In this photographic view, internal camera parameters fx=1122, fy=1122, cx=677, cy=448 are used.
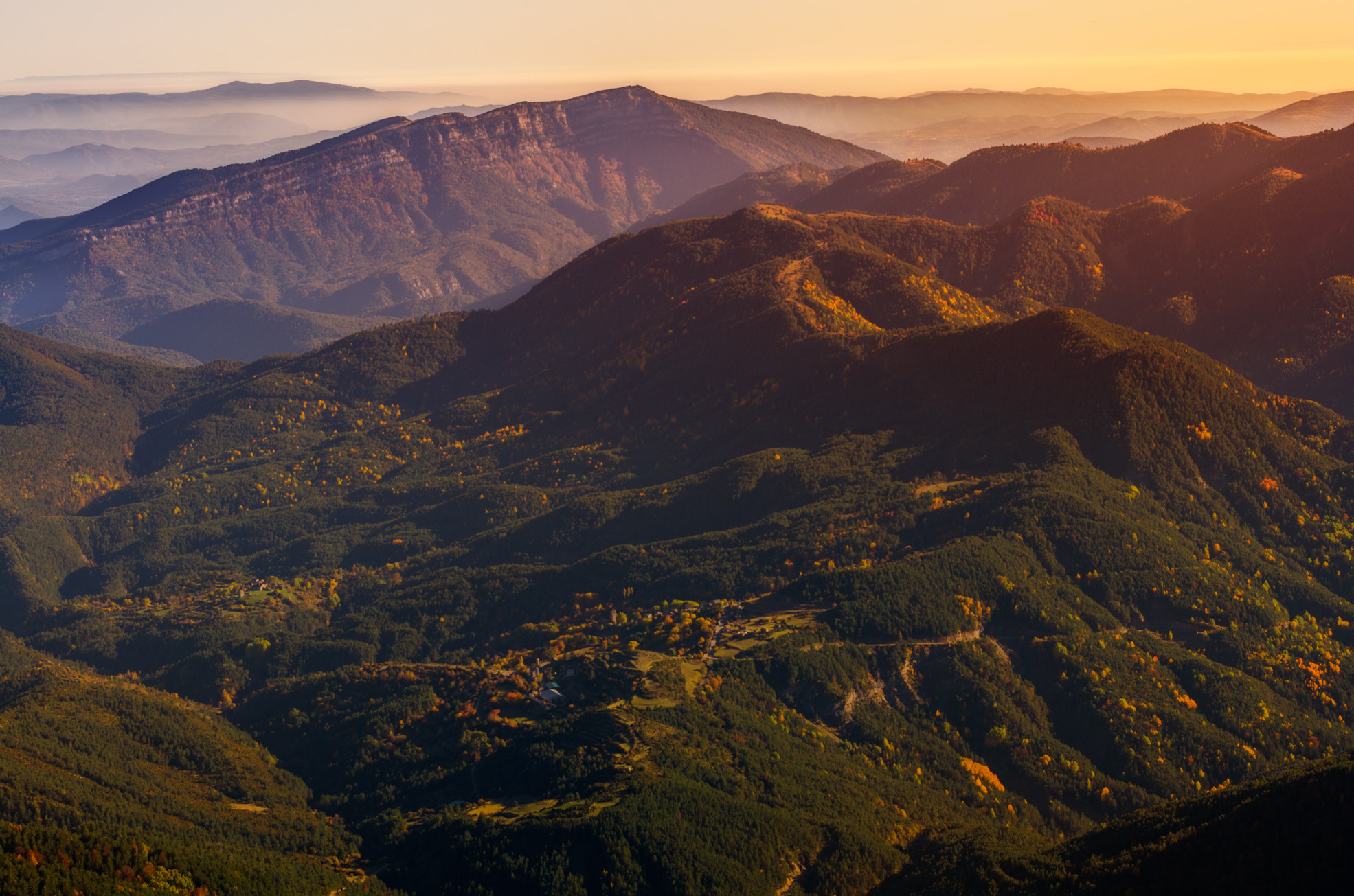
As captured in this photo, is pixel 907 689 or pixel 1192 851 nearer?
pixel 1192 851

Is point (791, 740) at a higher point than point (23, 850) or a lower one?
lower

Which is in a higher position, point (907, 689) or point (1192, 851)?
point (1192, 851)

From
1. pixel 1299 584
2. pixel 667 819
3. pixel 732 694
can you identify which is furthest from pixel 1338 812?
pixel 1299 584

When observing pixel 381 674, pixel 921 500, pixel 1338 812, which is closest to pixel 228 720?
pixel 381 674

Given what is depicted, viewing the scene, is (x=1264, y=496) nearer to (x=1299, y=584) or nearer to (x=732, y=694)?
(x=1299, y=584)

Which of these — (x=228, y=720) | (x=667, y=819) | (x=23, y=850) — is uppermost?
(x=23, y=850)

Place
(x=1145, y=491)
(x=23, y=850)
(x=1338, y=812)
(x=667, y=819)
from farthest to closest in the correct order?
(x=1145, y=491) < (x=667, y=819) < (x=23, y=850) < (x=1338, y=812)

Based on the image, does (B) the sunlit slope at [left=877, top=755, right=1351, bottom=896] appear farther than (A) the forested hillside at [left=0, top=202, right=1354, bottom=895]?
No

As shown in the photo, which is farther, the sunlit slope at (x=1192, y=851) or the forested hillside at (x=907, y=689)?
the forested hillside at (x=907, y=689)

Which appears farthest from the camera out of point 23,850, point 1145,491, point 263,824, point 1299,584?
point 1145,491

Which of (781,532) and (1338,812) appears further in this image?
(781,532)
